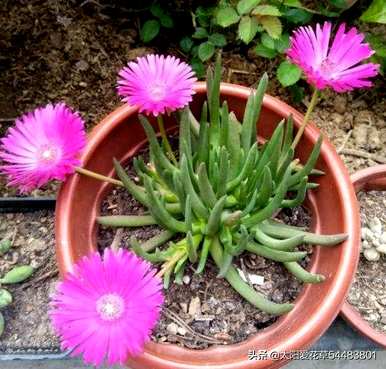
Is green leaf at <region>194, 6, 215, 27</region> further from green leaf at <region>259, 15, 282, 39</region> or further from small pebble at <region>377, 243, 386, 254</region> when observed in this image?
small pebble at <region>377, 243, 386, 254</region>

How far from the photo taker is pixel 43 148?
739 mm

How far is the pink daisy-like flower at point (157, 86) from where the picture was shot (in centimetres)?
73

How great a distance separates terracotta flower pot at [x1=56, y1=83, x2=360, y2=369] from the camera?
75 centimetres

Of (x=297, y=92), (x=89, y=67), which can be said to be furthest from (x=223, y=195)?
(x=89, y=67)

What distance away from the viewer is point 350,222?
816 mm

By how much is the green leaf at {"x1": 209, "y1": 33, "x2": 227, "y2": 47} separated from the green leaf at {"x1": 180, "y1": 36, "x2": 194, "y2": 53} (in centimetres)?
6

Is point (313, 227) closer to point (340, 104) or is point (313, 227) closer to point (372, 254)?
point (372, 254)

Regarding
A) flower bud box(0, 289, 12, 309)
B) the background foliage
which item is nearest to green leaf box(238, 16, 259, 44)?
the background foliage

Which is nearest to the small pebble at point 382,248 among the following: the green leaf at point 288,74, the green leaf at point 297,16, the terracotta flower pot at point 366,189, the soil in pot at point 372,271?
the soil in pot at point 372,271

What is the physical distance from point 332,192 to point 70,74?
0.62m

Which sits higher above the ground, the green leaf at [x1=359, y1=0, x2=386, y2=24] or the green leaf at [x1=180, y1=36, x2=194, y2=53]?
the green leaf at [x1=359, y1=0, x2=386, y2=24]

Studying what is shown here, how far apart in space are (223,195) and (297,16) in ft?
1.47

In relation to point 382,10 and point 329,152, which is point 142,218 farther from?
point 382,10

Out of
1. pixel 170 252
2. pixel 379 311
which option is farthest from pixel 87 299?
pixel 379 311
